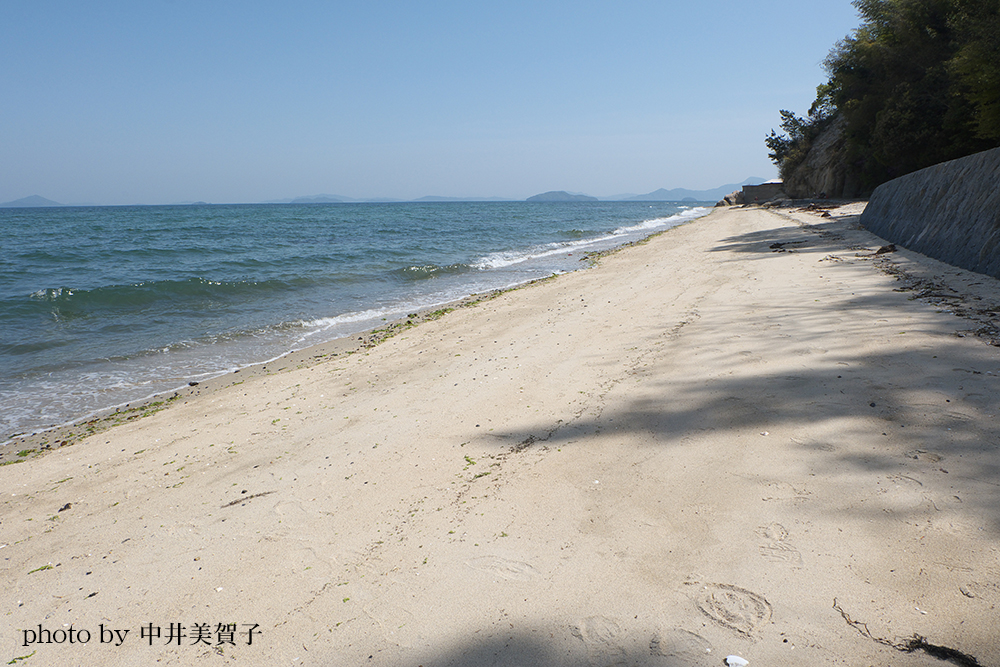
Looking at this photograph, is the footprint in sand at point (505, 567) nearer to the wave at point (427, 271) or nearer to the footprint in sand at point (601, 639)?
the footprint in sand at point (601, 639)

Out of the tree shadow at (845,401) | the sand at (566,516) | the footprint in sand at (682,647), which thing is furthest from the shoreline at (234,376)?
the footprint in sand at (682,647)

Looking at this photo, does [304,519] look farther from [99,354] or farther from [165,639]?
[99,354]

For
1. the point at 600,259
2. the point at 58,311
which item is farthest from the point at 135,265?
the point at 600,259

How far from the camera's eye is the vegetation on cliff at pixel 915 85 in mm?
13328

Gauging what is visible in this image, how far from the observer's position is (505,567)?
249 centimetres

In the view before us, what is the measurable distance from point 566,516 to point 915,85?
30.0 m

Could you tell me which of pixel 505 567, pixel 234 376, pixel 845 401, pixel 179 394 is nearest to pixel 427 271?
pixel 234 376

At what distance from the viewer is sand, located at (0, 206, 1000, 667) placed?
2.05 meters

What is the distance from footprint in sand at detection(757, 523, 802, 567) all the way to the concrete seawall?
22.5ft

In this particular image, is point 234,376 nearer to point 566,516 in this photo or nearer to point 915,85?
point 566,516

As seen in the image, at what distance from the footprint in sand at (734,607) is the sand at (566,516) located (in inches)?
0.4

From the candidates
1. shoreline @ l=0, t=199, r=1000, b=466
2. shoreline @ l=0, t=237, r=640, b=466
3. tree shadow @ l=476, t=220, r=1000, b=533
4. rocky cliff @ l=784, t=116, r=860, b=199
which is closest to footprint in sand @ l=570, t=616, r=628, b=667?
tree shadow @ l=476, t=220, r=1000, b=533

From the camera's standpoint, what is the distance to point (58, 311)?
1221 cm

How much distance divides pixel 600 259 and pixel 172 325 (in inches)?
511
